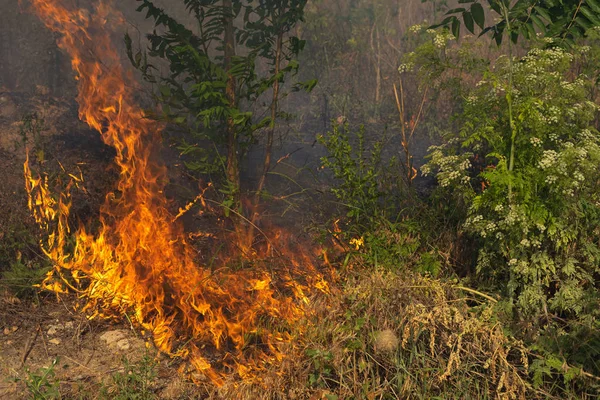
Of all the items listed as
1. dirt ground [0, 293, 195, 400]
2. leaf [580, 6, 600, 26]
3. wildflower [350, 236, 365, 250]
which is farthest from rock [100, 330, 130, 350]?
leaf [580, 6, 600, 26]

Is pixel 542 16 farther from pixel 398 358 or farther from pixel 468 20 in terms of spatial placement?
pixel 398 358

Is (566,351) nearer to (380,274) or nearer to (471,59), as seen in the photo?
(380,274)

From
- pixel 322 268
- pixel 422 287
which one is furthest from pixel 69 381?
pixel 422 287

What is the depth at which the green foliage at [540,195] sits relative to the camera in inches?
147

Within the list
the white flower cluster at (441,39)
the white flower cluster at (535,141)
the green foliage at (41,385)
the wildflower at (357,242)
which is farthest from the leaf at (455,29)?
the green foliage at (41,385)

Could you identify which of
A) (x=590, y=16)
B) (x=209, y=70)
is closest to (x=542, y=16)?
(x=590, y=16)

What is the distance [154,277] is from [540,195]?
2.82m

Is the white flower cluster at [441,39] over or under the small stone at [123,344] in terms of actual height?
over

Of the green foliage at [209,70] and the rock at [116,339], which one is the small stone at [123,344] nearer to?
the rock at [116,339]

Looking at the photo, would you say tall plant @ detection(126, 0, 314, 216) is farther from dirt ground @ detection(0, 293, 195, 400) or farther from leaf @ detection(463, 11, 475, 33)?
dirt ground @ detection(0, 293, 195, 400)

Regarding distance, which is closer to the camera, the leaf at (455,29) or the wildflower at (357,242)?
the leaf at (455,29)

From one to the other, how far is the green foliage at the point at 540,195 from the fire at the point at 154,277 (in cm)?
121

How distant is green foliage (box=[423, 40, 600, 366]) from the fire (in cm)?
121

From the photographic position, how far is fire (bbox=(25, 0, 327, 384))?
13.6 ft
